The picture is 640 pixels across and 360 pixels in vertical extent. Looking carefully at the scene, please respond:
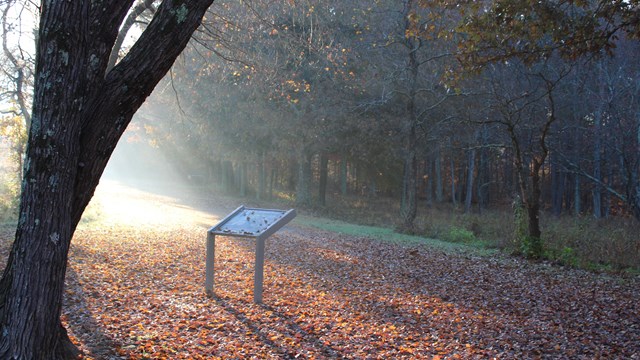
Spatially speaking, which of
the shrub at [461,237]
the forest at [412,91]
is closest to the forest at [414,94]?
the forest at [412,91]

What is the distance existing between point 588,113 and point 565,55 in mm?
15979

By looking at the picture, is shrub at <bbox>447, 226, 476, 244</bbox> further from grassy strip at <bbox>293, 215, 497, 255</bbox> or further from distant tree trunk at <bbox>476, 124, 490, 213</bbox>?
distant tree trunk at <bbox>476, 124, 490, 213</bbox>

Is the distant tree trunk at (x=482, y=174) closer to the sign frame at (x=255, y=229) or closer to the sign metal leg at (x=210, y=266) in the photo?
the sign frame at (x=255, y=229)

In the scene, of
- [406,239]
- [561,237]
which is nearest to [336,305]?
[406,239]

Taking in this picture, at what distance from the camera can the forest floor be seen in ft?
19.9

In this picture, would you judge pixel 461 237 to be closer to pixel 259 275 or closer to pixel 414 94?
pixel 414 94

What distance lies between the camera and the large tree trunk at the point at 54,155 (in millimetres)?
4039

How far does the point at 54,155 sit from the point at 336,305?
16.2 feet

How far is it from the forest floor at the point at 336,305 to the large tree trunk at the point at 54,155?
3.67 feet

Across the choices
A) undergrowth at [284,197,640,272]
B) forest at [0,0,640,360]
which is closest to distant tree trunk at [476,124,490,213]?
forest at [0,0,640,360]

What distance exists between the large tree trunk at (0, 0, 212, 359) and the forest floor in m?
1.12

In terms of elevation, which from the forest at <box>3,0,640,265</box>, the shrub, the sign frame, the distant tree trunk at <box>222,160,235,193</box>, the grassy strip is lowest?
the grassy strip

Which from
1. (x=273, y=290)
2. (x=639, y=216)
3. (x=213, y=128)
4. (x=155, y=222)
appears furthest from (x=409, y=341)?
(x=213, y=128)

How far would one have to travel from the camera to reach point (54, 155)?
4047 millimetres
